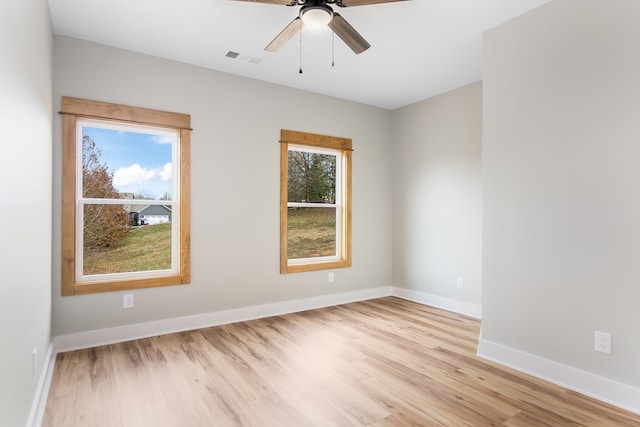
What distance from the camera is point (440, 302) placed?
15.1 feet

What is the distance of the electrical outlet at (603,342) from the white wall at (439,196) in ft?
5.85

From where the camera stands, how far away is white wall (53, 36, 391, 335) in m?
3.22

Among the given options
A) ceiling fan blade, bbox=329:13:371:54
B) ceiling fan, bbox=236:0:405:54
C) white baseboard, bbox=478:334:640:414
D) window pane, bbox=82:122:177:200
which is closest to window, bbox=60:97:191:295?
window pane, bbox=82:122:177:200

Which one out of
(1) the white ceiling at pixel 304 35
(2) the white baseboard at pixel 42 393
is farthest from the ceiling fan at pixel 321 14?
(2) the white baseboard at pixel 42 393

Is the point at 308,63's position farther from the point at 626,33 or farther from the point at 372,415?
the point at 372,415

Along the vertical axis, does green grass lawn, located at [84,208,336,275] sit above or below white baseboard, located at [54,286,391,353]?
above

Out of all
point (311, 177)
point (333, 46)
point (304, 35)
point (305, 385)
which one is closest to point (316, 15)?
point (304, 35)

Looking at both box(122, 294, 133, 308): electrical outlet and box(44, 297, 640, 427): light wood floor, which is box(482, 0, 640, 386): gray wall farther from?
box(122, 294, 133, 308): electrical outlet

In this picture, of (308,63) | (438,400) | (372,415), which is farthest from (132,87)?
(438,400)

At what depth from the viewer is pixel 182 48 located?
11.1 feet

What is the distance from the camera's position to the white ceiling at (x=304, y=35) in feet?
8.90

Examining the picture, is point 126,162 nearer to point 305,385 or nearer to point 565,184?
point 305,385

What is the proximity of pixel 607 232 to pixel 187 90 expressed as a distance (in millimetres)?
3957

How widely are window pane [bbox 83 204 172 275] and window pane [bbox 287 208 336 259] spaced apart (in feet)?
5.18
